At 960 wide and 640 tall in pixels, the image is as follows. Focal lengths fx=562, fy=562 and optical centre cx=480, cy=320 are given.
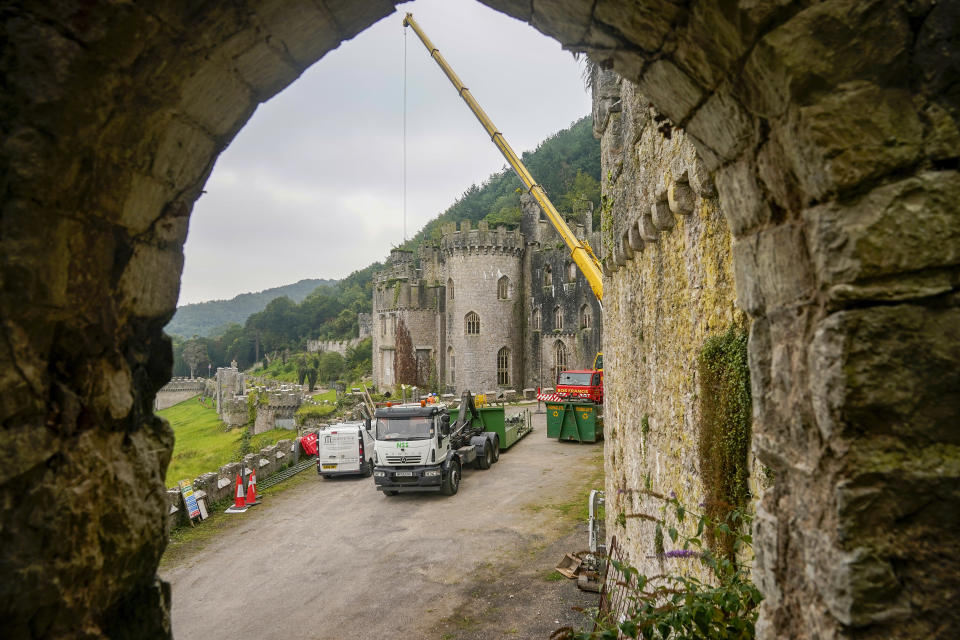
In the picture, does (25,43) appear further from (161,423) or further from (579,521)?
(579,521)

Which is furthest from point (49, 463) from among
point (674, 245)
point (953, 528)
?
point (674, 245)

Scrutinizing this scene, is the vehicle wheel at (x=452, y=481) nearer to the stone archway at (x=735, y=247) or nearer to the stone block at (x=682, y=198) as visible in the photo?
the stone block at (x=682, y=198)

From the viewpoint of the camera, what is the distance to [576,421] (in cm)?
2042

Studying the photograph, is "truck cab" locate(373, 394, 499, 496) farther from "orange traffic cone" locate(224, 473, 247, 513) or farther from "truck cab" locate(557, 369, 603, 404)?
"truck cab" locate(557, 369, 603, 404)

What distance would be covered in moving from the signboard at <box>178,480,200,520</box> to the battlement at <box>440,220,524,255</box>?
88.1 feet

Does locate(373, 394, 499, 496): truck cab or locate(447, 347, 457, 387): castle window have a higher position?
locate(447, 347, 457, 387): castle window

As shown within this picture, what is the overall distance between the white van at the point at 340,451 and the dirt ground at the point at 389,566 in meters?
0.85

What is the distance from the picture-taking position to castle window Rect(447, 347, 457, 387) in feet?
125

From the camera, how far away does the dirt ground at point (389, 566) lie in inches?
296

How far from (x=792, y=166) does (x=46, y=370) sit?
265cm

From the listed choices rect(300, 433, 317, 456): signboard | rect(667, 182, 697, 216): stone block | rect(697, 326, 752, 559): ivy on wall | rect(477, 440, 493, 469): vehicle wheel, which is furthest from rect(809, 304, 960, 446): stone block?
rect(300, 433, 317, 456): signboard

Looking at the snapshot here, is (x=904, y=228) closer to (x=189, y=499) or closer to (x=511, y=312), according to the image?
(x=189, y=499)

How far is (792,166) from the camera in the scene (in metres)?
1.87

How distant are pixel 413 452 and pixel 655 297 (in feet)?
31.0
